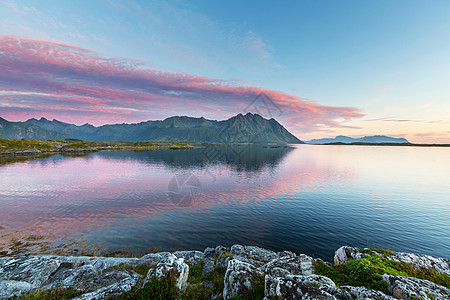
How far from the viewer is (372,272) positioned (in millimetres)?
12836

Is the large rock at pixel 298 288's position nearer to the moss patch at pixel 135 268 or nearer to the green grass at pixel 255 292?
the green grass at pixel 255 292

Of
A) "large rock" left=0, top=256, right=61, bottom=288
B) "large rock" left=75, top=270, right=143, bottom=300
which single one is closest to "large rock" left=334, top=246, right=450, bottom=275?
"large rock" left=75, top=270, right=143, bottom=300

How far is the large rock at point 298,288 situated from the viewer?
963 cm

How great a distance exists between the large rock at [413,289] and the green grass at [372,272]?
1.59 ft

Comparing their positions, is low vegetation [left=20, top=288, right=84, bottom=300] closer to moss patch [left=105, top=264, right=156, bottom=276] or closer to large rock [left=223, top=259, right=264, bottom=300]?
moss patch [left=105, top=264, right=156, bottom=276]

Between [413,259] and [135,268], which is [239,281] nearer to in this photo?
[135,268]

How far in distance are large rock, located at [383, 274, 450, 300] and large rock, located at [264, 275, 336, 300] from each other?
12.4 ft

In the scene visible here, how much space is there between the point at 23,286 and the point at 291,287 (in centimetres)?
1846

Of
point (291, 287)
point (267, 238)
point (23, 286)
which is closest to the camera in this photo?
point (291, 287)

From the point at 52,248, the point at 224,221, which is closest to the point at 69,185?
the point at 52,248

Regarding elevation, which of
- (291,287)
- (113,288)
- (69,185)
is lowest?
(69,185)

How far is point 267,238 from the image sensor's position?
26.8 m

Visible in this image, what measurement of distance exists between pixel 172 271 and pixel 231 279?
4.09 meters

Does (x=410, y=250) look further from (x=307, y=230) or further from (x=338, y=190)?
(x=338, y=190)
